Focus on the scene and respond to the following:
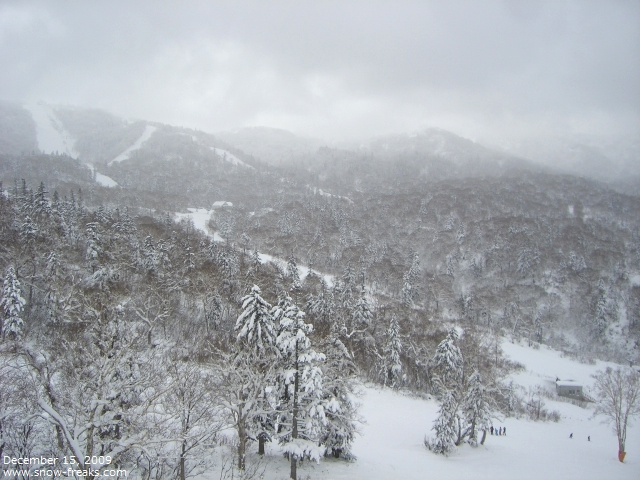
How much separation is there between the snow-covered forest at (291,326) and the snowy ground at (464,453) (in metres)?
0.40

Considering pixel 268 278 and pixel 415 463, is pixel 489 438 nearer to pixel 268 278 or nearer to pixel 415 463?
pixel 415 463

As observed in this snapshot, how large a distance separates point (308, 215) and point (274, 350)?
150 meters

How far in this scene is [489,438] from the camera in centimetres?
3503

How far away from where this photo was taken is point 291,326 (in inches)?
701

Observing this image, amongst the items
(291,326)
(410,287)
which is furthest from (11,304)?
(410,287)

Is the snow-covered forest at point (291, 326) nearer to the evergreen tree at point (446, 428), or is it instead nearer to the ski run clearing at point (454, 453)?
the evergreen tree at point (446, 428)

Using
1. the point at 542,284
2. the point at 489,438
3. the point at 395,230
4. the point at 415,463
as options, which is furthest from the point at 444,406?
the point at 395,230

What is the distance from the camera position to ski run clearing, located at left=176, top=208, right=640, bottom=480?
21.0 m

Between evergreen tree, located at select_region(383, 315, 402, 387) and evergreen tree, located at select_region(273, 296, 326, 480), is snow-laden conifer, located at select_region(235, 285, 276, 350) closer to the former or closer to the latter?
evergreen tree, located at select_region(273, 296, 326, 480)

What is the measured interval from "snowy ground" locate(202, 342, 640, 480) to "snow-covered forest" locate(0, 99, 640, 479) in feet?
1.30

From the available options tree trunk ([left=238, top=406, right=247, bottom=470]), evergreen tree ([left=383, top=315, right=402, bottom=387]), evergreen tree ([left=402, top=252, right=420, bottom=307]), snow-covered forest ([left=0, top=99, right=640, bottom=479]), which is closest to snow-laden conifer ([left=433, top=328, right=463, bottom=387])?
snow-covered forest ([left=0, top=99, right=640, bottom=479])

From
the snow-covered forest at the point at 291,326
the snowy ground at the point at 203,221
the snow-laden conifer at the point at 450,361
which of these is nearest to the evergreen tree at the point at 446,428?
the snow-covered forest at the point at 291,326

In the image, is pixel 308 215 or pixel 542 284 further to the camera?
pixel 308 215

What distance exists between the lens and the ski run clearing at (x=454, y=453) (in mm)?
21000
